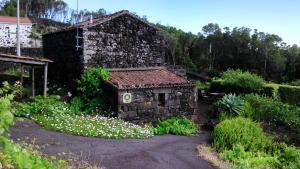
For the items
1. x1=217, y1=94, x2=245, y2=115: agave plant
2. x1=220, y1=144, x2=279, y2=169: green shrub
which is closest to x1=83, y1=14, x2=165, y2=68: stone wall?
x1=217, y1=94, x2=245, y2=115: agave plant

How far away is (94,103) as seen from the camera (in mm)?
20531

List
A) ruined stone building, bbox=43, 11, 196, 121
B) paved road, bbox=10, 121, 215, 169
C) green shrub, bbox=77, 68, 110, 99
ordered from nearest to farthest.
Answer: paved road, bbox=10, 121, 215, 169
ruined stone building, bbox=43, 11, 196, 121
green shrub, bbox=77, 68, 110, 99

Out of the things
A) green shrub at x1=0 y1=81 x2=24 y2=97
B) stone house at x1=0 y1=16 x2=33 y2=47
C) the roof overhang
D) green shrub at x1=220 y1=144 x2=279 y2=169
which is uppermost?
stone house at x1=0 y1=16 x2=33 y2=47

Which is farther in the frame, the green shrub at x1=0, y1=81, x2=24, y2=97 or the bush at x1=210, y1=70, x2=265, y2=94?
the bush at x1=210, y1=70, x2=265, y2=94

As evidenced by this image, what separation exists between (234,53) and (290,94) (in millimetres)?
21341

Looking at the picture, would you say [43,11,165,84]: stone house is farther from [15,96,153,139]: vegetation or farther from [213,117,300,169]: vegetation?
[213,117,300,169]: vegetation

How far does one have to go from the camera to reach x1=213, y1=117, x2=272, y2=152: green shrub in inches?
627

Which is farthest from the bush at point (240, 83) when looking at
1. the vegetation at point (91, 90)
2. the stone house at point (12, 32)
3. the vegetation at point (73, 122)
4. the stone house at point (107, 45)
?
the stone house at point (12, 32)

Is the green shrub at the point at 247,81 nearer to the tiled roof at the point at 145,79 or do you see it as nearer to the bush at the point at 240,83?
the bush at the point at 240,83

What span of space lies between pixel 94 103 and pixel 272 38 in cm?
3228

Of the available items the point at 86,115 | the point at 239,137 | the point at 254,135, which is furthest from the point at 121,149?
the point at 86,115

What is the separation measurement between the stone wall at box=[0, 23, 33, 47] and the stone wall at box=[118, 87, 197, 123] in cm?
2721

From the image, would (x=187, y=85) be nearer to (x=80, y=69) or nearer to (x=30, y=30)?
(x=80, y=69)

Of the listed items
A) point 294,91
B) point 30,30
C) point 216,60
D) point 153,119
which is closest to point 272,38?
point 216,60
